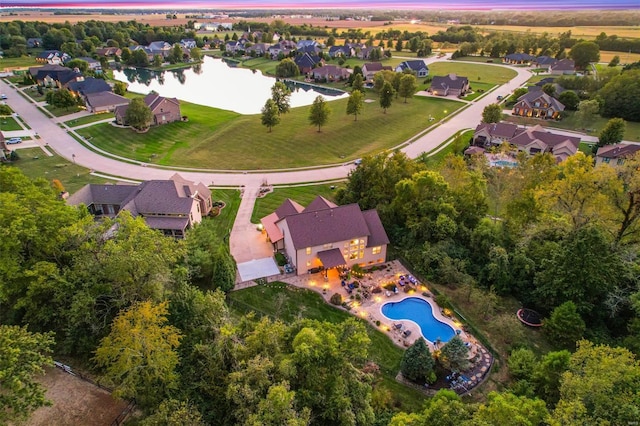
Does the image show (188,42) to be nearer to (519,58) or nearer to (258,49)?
(258,49)

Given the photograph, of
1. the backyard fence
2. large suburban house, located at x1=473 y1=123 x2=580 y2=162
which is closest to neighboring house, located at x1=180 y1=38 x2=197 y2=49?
large suburban house, located at x1=473 y1=123 x2=580 y2=162

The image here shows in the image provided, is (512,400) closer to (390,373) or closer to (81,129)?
(390,373)

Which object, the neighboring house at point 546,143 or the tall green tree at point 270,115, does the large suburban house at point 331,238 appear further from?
the neighboring house at point 546,143

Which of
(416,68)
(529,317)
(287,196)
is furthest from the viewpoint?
(416,68)

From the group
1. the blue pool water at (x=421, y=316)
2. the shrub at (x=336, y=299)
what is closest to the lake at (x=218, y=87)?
the shrub at (x=336, y=299)

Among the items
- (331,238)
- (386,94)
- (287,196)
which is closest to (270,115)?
(287,196)

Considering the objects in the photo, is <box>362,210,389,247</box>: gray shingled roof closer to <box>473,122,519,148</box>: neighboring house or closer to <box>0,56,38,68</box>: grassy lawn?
<box>473,122,519,148</box>: neighboring house

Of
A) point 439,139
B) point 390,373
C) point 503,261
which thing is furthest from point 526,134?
point 390,373

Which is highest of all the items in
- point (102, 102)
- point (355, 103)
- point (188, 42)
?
point (188, 42)
